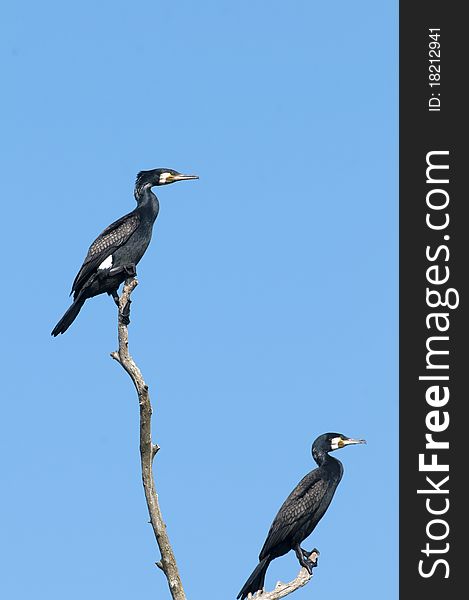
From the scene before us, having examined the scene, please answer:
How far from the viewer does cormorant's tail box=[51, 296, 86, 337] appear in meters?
14.7

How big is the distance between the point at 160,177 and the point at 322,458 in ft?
9.86

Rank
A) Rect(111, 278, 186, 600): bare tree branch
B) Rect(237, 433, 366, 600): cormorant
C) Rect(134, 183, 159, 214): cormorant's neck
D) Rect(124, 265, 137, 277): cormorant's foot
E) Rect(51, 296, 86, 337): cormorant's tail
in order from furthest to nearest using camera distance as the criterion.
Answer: Rect(134, 183, 159, 214): cormorant's neck
Rect(124, 265, 137, 277): cormorant's foot
Rect(51, 296, 86, 337): cormorant's tail
Rect(237, 433, 366, 600): cormorant
Rect(111, 278, 186, 600): bare tree branch

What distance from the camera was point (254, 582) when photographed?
1365 cm

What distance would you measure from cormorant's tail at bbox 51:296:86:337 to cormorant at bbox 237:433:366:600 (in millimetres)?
2475

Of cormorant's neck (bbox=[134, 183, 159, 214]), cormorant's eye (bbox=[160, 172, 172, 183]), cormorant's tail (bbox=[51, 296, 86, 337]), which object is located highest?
cormorant's eye (bbox=[160, 172, 172, 183])

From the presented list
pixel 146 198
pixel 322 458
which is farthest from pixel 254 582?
pixel 146 198

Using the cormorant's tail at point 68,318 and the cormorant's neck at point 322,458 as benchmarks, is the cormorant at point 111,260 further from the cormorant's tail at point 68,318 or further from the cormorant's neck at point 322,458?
the cormorant's neck at point 322,458

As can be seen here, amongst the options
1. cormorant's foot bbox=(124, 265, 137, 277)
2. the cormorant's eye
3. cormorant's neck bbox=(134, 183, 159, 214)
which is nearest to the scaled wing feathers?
cormorant's foot bbox=(124, 265, 137, 277)

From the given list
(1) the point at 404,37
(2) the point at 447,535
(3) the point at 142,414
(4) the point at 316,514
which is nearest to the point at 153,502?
(3) the point at 142,414

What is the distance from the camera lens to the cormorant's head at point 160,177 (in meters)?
15.4

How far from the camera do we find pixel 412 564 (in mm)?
14141

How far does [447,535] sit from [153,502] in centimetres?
261

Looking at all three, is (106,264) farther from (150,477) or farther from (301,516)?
(301,516)

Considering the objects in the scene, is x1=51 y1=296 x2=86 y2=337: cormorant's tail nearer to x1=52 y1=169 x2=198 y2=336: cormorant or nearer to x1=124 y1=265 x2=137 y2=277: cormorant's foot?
x1=52 y1=169 x2=198 y2=336: cormorant
